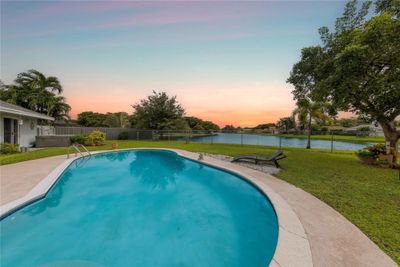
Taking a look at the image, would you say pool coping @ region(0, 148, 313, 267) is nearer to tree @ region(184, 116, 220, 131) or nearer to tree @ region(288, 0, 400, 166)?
tree @ region(288, 0, 400, 166)

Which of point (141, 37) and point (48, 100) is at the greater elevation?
point (141, 37)

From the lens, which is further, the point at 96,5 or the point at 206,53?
the point at 206,53

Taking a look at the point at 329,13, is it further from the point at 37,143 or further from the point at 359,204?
the point at 37,143

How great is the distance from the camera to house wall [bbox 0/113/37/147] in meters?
9.71

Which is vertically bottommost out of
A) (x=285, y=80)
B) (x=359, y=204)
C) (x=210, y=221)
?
(x=210, y=221)

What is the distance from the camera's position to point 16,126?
1098cm

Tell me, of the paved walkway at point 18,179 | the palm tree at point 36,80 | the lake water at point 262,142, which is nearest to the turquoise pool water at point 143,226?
the paved walkway at point 18,179

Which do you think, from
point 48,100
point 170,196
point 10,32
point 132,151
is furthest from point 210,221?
→ point 48,100

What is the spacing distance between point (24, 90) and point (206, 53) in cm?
2434

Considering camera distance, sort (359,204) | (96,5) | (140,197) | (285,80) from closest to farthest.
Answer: (359,204) < (140,197) < (96,5) < (285,80)

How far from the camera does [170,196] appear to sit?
5.55 meters

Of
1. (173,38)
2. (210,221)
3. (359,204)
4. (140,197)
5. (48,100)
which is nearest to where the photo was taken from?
(359,204)

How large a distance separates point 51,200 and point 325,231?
234 inches

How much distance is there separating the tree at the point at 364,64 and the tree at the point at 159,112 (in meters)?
14.6
